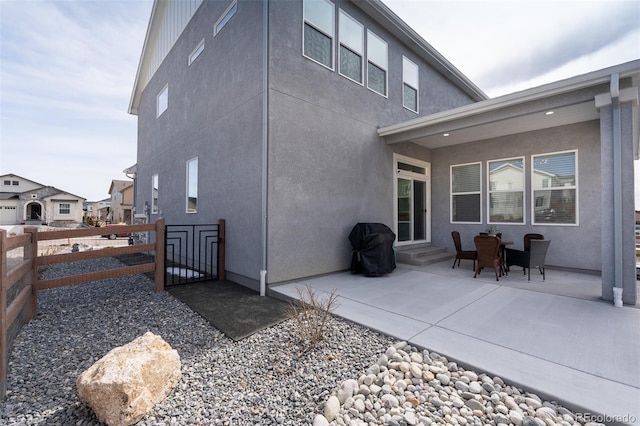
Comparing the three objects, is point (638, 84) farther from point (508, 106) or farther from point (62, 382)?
point (62, 382)

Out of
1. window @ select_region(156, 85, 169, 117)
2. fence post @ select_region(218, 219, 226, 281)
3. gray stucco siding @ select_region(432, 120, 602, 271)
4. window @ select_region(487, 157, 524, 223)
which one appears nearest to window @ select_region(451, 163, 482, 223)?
gray stucco siding @ select_region(432, 120, 602, 271)

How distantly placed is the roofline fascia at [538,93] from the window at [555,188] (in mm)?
2619

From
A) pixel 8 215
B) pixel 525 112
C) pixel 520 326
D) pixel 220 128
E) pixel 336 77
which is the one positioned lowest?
pixel 520 326

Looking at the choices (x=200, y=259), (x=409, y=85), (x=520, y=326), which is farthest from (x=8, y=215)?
(x=520, y=326)

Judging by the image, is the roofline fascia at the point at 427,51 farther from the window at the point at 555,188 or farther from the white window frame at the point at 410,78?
the window at the point at 555,188

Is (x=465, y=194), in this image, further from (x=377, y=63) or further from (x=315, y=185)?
(x=315, y=185)

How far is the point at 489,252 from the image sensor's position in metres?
5.14

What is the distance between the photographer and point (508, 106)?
4703 mm

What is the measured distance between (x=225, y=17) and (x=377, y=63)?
11.9 ft

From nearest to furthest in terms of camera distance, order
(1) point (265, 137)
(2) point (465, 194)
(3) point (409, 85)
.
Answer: (1) point (265, 137) < (2) point (465, 194) < (3) point (409, 85)

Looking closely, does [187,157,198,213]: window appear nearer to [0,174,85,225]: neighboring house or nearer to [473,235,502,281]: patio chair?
[473,235,502,281]: patio chair

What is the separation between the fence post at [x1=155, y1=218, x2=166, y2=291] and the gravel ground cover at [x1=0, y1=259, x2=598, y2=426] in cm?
137

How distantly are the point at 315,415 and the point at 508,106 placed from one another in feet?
17.8

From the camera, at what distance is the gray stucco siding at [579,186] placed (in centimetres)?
568
